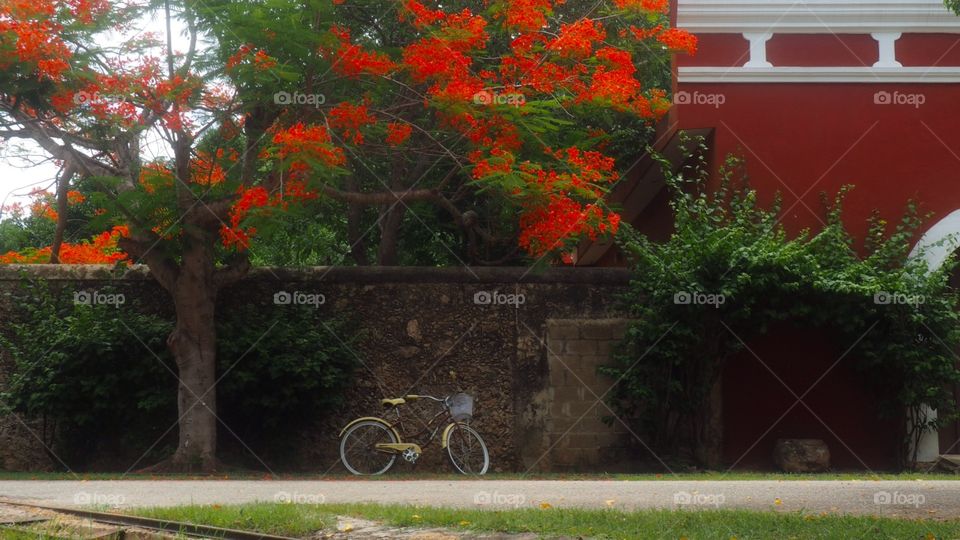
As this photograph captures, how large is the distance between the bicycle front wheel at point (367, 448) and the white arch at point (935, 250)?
6.26m

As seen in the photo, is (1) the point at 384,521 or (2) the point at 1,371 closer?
(1) the point at 384,521

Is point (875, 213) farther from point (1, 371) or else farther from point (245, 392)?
point (1, 371)

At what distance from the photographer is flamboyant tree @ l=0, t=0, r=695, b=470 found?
35.9 feet

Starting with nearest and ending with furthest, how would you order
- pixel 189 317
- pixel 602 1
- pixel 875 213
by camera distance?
1. pixel 189 317
2. pixel 875 213
3. pixel 602 1

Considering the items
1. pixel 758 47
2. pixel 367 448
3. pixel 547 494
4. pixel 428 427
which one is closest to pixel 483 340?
pixel 428 427

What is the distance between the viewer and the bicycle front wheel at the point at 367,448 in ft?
39.8

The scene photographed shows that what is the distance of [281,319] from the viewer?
12.9 meters

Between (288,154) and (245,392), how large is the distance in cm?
336

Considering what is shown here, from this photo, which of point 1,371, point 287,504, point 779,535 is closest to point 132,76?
point 1,371

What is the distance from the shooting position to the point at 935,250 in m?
12.8

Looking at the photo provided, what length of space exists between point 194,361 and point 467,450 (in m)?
3.28

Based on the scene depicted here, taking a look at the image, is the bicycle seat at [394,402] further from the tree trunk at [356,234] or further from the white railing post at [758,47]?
the white railing post at [758,47]

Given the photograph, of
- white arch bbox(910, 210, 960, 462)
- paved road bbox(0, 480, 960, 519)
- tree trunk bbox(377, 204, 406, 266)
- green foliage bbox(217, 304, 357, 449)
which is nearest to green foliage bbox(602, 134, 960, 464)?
white arch bbox(910, 210, 960, 462)

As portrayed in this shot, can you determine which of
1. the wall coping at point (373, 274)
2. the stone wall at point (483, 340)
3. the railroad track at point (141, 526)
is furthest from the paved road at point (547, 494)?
the wall coping at point (373, 274)
